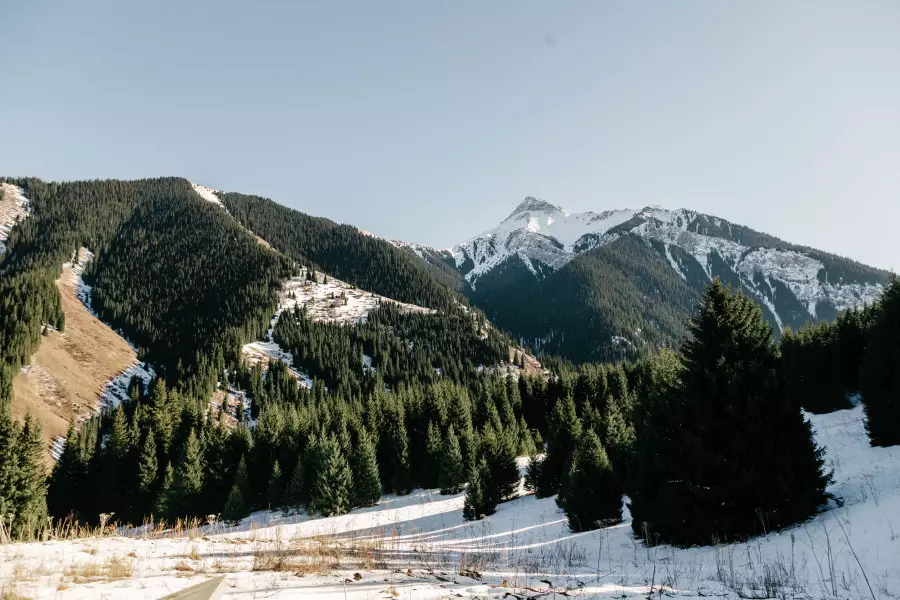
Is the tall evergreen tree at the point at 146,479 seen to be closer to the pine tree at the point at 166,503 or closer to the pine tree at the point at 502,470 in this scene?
the pine tree at the point at 166,503

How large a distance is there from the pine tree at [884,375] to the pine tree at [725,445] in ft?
44.3

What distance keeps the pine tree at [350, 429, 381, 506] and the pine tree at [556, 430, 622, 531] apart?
30.6 meters

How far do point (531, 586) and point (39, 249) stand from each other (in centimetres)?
26404

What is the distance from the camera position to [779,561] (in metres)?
8.11

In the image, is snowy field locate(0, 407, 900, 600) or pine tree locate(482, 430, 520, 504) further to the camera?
pine tree locate(482, 430, 520, 504)

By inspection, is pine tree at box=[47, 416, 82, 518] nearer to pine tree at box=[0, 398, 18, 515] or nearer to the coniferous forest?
the coniferous forest

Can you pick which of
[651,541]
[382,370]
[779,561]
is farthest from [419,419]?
[382,370]

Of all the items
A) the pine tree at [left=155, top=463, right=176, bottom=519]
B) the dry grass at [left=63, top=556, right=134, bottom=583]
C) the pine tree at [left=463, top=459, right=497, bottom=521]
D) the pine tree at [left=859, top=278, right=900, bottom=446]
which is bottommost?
the pine tree at [left=155, top=463, right=176, bottom=519]

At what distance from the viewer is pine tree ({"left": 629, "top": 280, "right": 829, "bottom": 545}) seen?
37.6 ft

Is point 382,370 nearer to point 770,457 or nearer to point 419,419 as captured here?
point 419,419

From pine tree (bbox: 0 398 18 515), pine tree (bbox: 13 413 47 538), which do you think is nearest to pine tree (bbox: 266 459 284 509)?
pine tree (bbox: 13 413 47 538)

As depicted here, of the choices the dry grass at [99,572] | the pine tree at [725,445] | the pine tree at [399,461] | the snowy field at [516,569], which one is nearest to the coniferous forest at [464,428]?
the pine tree at [725,445]

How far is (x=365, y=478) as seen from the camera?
151ft

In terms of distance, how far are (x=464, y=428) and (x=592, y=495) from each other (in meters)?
38.4
